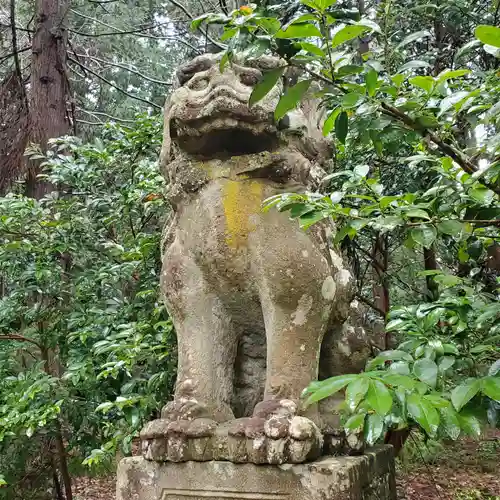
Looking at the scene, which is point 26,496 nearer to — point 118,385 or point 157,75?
point 118,385

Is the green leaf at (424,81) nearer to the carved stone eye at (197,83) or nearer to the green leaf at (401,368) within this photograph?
the green leaf at (401,368)

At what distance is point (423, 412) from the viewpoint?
928mm

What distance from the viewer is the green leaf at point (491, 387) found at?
2.98ft

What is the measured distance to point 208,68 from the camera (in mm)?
2051

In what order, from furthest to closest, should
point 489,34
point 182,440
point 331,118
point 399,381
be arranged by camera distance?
point 182,440
point 331,118
point 399,381
point 489,34

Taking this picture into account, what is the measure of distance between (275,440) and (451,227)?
2.49 ft

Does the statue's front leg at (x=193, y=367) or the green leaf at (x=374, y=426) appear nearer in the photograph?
the green leaf at (x=374, y=426)

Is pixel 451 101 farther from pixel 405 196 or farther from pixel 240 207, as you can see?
pixel 240 207

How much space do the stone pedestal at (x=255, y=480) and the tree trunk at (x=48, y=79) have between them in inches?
144

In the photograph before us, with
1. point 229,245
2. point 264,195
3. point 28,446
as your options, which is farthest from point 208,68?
A: point 28,446

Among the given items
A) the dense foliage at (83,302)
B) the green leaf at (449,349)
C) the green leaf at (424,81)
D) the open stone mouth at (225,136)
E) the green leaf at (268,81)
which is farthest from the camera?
the dense foliage at (83,302)

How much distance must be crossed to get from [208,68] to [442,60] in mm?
2977

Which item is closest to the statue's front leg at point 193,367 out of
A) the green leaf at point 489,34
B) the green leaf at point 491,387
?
the green leaf at point 491,387

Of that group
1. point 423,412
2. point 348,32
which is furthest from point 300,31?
point 423,412
